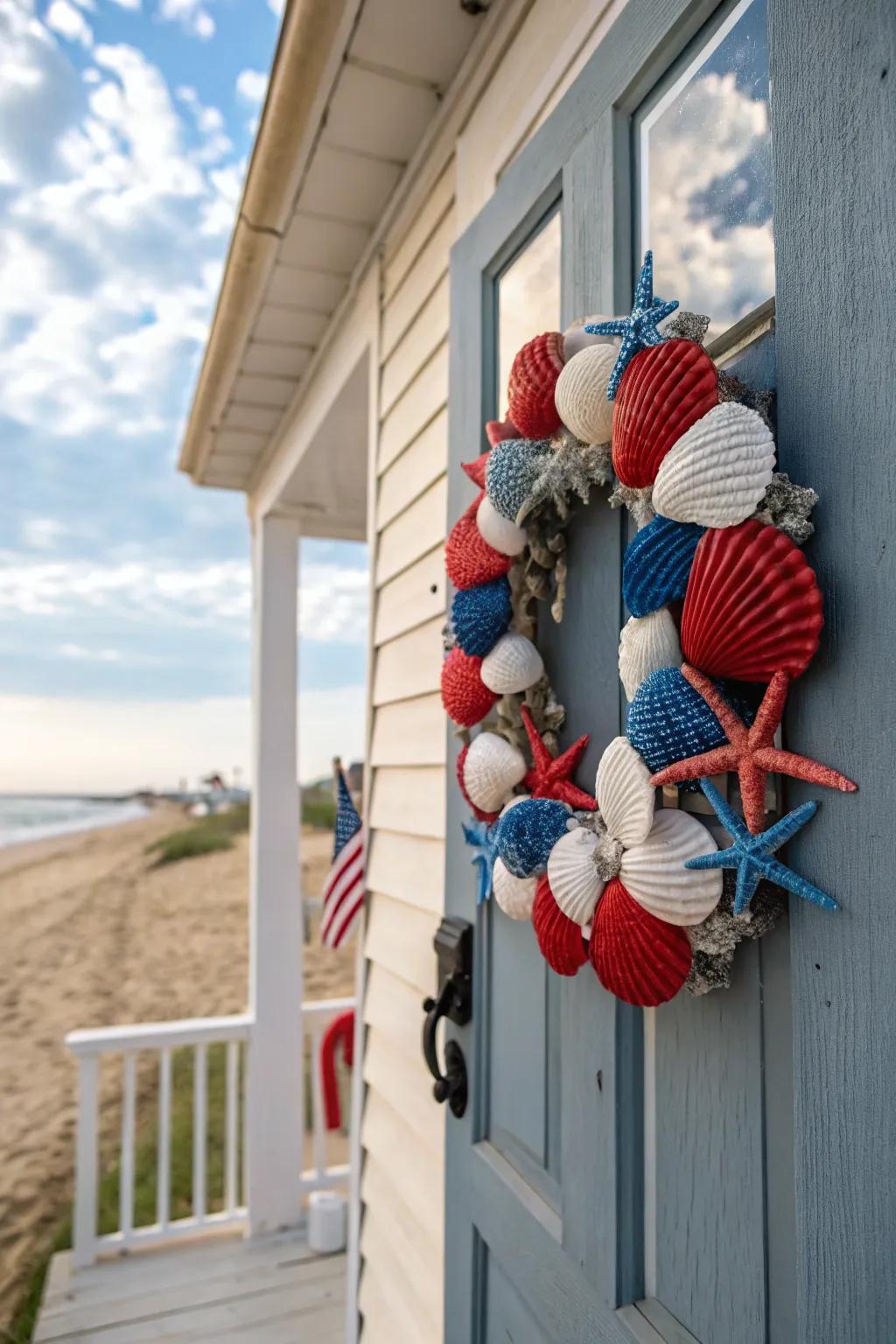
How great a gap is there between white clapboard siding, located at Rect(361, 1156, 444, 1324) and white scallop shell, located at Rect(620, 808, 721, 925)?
3.07ft

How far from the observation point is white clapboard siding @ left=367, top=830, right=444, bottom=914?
4.49 ft

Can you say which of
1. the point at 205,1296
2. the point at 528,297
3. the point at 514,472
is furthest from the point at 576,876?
the point at 205,1296

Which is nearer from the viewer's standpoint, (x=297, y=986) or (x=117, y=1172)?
(x=297, y=986)

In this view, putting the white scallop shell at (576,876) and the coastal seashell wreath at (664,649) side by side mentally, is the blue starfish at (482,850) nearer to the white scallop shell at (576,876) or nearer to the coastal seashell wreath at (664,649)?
the coastal seashell wreath at (664,649)

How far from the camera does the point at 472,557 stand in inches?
37.2

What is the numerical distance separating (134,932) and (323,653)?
215 inches

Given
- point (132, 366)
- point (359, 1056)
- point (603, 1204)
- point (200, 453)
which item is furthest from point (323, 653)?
point (603, 1204)

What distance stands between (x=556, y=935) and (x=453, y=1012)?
430mm

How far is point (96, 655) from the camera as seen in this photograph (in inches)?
800

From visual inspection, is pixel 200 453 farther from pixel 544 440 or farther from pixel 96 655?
pixel 96 655

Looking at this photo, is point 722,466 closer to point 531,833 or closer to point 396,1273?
point 531,833

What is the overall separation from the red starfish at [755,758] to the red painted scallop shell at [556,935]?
0.74 ft

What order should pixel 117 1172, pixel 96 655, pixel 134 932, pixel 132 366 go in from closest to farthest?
1. pixel 117 1172
2. pixel 134 932
3. pixel 132 366
4. pixel 96 655

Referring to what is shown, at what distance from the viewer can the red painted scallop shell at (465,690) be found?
0.94 m
